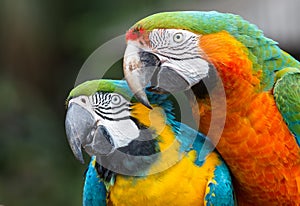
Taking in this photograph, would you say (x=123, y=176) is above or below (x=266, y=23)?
above

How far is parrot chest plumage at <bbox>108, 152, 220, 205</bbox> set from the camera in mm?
2180

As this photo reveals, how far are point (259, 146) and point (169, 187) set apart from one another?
15.4 inches

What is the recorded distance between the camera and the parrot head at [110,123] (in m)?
2.13

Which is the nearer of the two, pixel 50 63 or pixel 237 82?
pixel 237 82

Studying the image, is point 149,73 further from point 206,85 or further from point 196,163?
point 196,163

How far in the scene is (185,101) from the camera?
2.32 metres

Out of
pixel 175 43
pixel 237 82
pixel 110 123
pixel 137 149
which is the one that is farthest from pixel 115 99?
pixel 237 82

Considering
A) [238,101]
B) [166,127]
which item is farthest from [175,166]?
[238,101]

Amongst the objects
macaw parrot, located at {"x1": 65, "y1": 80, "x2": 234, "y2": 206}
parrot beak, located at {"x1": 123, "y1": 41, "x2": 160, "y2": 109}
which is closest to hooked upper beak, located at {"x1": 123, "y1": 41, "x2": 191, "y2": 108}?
parrot beak, located at {"x1": 123, "y1": 41, "x2": 160, "y2": 109}

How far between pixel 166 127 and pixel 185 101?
161 millimetres

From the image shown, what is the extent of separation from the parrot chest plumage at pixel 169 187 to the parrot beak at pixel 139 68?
282 mm

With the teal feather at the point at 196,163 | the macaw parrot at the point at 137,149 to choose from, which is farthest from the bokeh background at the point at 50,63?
the macaw parrot at the point at 137,149

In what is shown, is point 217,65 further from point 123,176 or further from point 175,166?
point 123,176

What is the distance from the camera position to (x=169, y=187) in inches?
85.7
